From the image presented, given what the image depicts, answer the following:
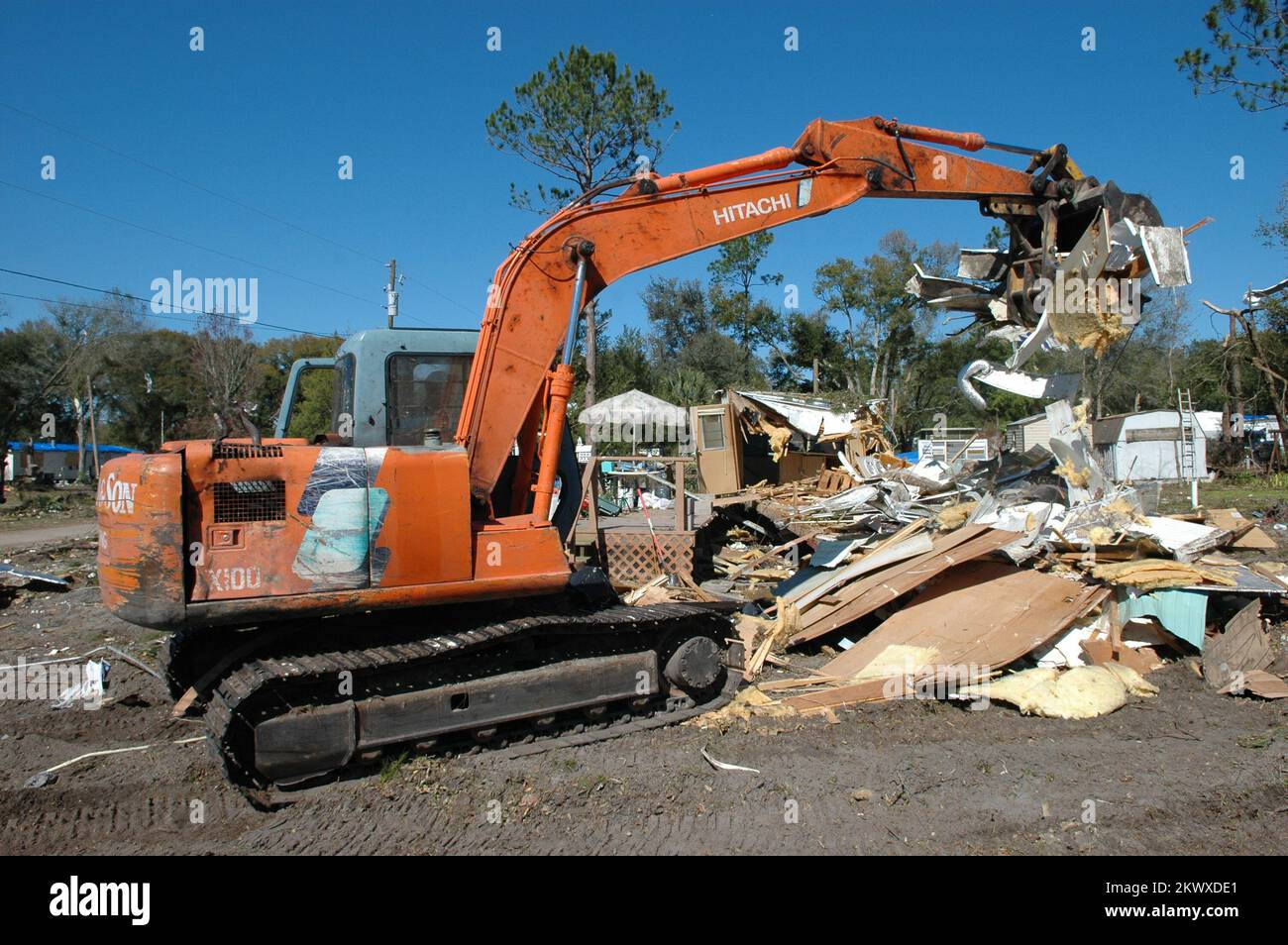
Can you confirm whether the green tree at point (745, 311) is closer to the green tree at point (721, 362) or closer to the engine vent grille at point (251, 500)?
the green tree at point (721, 362)

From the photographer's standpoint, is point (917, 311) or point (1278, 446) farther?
point (917, 311)

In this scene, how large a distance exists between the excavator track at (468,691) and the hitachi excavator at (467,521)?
0.02m

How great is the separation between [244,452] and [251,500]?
0.27 metres

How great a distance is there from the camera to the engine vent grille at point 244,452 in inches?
177

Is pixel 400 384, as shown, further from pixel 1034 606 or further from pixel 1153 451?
pixel 1153 451

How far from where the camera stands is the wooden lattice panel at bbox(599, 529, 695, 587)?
34.2 feet

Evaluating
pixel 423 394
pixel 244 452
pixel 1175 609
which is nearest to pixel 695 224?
pixel 423 394

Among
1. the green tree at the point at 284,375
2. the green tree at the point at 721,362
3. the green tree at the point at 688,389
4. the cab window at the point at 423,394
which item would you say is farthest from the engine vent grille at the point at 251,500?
the green tree at the point at 721,362

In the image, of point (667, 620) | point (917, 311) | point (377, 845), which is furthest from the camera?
point (917, 311)

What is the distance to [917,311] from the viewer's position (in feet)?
134

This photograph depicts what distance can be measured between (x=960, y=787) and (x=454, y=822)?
2709 mm

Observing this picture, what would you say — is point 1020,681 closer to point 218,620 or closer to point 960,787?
point 960,787
